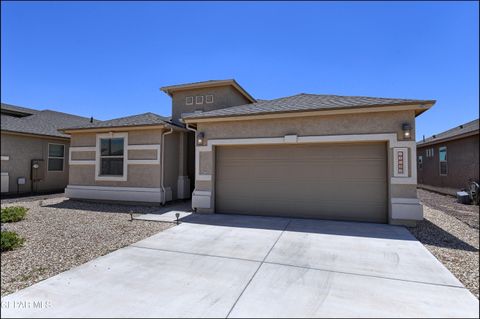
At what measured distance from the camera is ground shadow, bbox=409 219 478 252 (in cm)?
523

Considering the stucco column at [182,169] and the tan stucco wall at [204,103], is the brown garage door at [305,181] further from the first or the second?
the tan stucco wall at [204,103]

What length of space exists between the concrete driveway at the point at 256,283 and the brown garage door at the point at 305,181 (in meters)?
1.82

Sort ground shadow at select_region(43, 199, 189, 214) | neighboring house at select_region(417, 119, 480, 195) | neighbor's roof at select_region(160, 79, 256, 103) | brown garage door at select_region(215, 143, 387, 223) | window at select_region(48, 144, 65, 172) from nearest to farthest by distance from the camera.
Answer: brown garage door at select_region(215, 143, 387, 223) < ground shadow at select_region(43, 199, 189, 214) < neighboring house at select_region(417, 119, 480, 195) < neighbor's roof at select_region(160, 79, 256, 103) < window at select_region(48, 144, 65, 172)

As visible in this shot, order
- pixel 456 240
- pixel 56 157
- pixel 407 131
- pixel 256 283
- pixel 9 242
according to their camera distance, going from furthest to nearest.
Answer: pixel 56 157 < pixel 407 131 < pixel 456 240 < pixel 9 242 < pixel 256 283

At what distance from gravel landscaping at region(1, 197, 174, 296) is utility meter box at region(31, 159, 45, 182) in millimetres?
4175

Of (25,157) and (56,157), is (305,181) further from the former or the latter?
(56,157)

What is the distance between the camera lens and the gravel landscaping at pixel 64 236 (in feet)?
13.4

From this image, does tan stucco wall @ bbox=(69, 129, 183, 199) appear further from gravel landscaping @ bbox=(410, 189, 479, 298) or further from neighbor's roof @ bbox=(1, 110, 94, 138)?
gravel landscaping @ bbox=(410, 189, 479, 298)

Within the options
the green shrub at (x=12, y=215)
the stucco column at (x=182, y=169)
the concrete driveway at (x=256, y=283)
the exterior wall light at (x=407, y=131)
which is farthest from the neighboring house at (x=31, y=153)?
the exterior wall light at (x=407, y=131)

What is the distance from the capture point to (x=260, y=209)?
8.45m

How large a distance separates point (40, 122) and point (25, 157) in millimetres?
3011

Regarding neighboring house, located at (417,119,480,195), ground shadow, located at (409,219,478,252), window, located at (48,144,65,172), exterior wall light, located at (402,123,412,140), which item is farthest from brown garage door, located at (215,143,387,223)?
window, located at (48,144,65,172)

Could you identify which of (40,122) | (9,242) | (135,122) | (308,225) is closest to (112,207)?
(135,122)

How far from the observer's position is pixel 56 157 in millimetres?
14414
